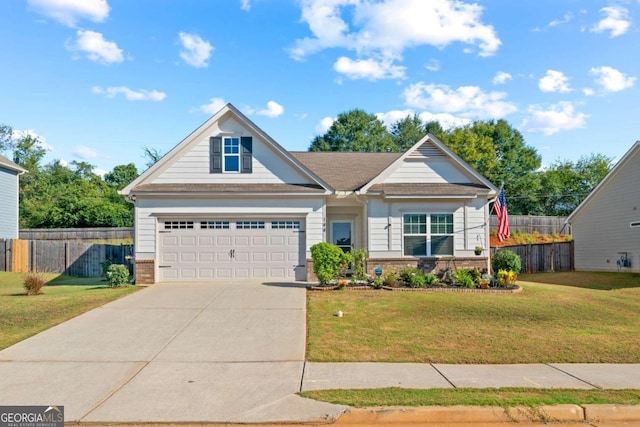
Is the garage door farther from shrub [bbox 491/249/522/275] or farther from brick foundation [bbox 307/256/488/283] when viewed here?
shrub [bbox 491/249/522/275]

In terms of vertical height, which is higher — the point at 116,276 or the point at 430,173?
the point at 430,173

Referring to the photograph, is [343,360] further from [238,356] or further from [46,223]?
[46,223]

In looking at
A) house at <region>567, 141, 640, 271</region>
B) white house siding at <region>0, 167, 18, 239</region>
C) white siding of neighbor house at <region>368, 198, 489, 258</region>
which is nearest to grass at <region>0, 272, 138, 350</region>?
white siding of neighbor house at <region>368, 198, 489, 258</region>

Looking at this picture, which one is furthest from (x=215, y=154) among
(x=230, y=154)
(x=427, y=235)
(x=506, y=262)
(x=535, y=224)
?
(x=535, y=224)

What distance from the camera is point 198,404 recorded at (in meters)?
5.64

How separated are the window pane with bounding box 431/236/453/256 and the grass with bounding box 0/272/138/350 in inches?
411

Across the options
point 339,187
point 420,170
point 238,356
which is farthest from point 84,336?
point 420,170

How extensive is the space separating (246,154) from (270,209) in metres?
2.22

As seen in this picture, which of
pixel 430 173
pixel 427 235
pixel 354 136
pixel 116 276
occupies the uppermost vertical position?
pixel 354 136

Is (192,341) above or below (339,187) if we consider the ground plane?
below

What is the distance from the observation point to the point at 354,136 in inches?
1997

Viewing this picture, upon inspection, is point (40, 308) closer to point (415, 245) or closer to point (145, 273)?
point (145, 273)

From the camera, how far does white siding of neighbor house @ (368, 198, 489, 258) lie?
16922 millimetres

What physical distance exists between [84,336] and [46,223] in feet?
103
